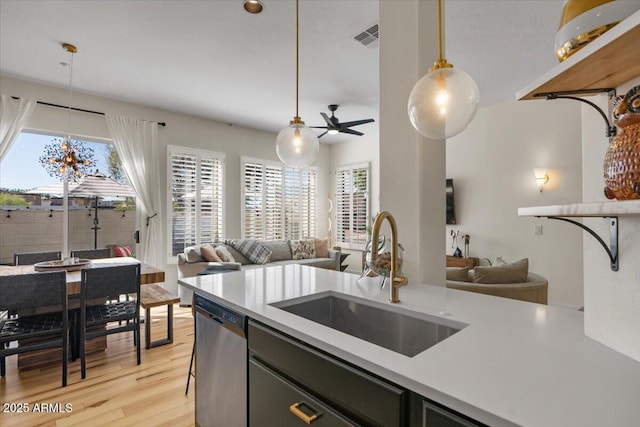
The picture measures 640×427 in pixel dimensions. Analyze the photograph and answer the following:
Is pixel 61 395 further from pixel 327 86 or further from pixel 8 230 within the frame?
pixel 327 86

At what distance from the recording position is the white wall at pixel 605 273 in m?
0.81

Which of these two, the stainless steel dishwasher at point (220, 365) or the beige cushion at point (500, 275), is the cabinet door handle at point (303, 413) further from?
the beige cushion at point (500, 275)

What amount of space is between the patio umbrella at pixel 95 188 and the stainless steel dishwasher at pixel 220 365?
3729 mm

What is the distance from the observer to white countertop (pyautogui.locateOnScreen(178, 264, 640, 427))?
0.61m

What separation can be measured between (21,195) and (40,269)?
75.4 inches

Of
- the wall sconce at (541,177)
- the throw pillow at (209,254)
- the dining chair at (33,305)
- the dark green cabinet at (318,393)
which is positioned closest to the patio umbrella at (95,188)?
the throw pillow at (209,254)

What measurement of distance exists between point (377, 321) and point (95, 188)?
4676mm

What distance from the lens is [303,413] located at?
1003 millimetres

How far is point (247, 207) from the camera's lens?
5898 millimetres

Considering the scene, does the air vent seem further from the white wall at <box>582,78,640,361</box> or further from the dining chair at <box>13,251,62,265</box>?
the dining chair at <box>13,251,62,265</box>

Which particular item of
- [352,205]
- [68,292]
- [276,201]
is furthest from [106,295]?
[352,205]

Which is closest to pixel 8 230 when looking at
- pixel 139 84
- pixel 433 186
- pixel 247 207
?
pixel 139 84

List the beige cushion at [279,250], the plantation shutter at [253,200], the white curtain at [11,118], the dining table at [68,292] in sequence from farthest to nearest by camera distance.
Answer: the plantation shutter at [253,200] → the beige cushion at [279,250] → the white curtain at [11,118] → the dining table at [68,292]

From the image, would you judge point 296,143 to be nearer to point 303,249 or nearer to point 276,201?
point 303,249
